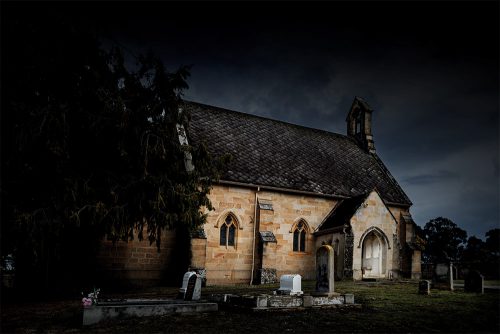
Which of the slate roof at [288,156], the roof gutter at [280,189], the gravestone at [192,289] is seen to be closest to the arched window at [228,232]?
the roof gutter at [280,189]

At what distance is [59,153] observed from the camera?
10.8 metres

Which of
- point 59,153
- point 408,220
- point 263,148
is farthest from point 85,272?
point 408,220

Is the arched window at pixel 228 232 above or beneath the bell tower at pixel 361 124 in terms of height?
beneath

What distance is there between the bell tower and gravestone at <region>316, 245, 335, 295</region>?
21.5 m

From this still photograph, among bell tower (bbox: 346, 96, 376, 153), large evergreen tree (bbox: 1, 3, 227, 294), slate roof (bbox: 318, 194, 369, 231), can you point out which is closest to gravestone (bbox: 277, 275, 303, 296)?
large evergreen tree (bbox: 1, 3, 227, 294)

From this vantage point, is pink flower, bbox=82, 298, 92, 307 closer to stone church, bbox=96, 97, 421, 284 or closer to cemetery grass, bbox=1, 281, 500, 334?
cemetery grass, bbox=1, 281, 500, 334

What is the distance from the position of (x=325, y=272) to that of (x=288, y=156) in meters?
15.0

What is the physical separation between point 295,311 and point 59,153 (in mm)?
7559

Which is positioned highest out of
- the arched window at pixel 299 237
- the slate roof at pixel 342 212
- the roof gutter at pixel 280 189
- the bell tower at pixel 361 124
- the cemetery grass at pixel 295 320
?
the bell tower at pixel 361 124

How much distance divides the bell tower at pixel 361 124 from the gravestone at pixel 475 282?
18.1 metres

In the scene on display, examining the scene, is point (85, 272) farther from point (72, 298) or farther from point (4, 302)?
point (4, 302)

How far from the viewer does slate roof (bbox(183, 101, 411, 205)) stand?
2369 centimetres

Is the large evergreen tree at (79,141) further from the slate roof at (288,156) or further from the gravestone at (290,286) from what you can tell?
the slate roof at (288,156)

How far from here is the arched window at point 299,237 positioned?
23.8m
